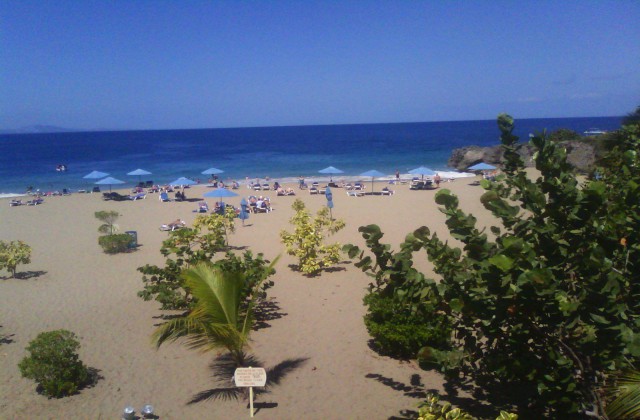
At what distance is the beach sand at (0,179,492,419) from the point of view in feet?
18.6

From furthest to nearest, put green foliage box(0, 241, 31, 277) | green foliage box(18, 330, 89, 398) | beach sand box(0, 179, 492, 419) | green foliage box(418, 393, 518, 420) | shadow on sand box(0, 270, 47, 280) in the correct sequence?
shadow on sand box(0, 270, 47, 280), green foliage box(0, 241, 31, 277), green foliage box(18, 330, 89, 398), beach sand box(0, 179, 492, 419), green foliage box(418, 393, 518, 420)

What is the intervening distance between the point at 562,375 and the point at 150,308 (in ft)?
24.9

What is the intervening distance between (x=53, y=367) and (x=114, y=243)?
306 inches

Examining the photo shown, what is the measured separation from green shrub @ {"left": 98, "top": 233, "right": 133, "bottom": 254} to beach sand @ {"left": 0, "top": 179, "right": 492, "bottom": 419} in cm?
27

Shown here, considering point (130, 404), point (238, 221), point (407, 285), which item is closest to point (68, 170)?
point (238, 221)

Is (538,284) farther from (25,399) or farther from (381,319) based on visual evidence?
(25,399)

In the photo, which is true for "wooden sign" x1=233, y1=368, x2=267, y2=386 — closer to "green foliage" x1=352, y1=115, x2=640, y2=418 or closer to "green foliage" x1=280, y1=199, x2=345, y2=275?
"green foliage" x1=352, y1=115, x2=640, y2=418

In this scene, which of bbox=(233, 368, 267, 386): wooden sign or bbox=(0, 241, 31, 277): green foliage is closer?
bbox=(233, 368, 267, 386): wooden sign

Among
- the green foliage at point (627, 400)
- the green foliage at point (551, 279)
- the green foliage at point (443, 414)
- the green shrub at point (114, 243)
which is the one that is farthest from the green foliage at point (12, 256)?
the green foliage at point (627, 400)

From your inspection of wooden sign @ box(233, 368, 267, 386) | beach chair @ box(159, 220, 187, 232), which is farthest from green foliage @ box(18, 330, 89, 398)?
beach chair @ box(159, 220, 187, 232)

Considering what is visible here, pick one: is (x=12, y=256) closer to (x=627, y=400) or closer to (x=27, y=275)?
(x=27, y=275)

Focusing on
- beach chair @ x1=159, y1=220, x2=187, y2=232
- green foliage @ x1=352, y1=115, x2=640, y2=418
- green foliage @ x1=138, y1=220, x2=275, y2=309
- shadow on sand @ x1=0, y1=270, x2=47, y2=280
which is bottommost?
shadow on sand @ x1=0, y1=270, x2=47, y2=280

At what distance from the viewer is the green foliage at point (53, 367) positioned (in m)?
5.86

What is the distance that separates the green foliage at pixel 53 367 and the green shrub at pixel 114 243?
745cm
